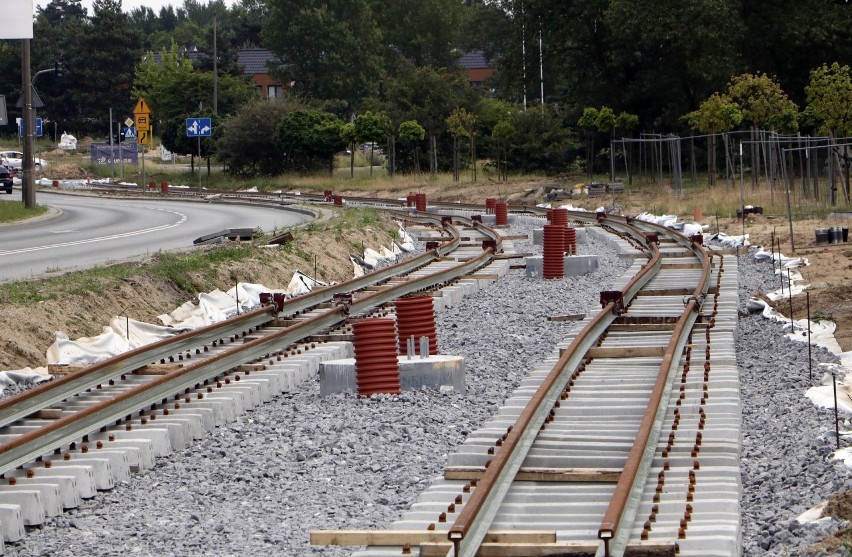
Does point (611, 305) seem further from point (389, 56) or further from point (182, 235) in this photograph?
point (389, 56)

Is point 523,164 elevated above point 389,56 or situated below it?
below

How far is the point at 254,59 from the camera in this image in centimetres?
13512

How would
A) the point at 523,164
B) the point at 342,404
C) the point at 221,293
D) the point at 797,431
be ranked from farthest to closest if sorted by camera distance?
1. the point at 523,164
2. the point at 221,293
3. the point at 342,404
4. the point at 797,431

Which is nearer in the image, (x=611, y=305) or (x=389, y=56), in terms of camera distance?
(x=611, y=305)

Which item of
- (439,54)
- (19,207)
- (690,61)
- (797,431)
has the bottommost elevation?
(797,431)

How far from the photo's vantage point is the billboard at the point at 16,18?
992 inches

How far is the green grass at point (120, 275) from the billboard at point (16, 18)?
553 cm

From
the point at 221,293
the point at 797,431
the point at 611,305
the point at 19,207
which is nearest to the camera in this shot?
the point at 797,431

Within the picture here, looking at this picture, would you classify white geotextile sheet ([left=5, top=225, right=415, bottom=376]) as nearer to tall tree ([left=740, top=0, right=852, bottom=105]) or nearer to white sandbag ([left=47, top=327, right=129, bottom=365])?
white sandbag ([left=47, top=327, right=129, bottom=365])

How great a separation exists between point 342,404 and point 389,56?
109636 mm

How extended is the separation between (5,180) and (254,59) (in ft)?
262

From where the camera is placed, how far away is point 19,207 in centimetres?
4134

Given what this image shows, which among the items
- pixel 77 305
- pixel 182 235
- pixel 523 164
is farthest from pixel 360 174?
pixel 77 305

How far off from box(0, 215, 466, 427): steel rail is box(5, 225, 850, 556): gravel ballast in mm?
1613
